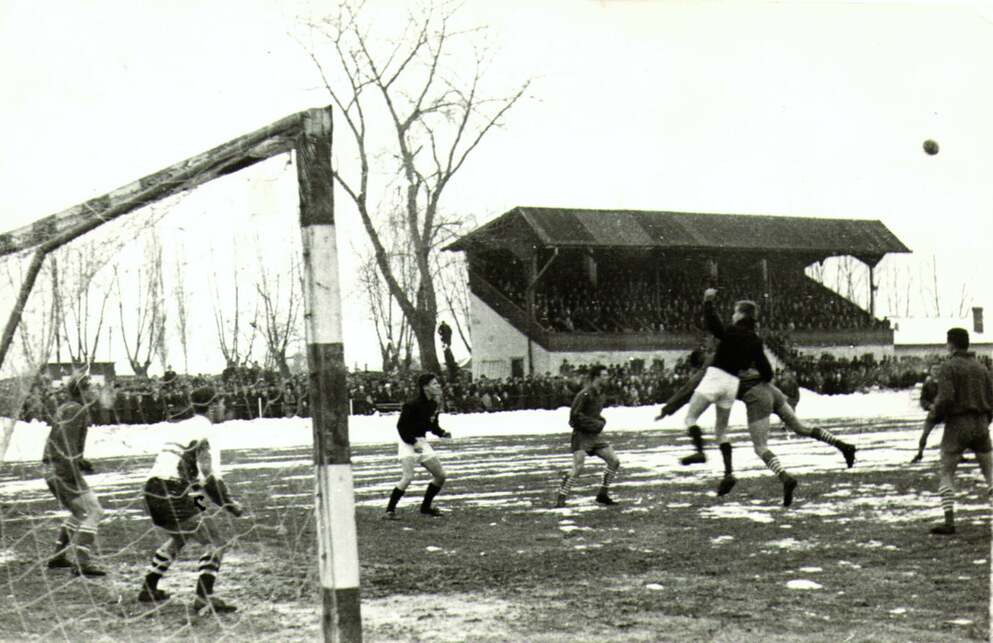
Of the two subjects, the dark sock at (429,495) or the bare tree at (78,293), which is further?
the dark sock at (429,495)

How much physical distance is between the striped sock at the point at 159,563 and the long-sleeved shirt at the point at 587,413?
5.56 metres

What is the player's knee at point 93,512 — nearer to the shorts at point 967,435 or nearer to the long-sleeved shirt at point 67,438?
the long-sleeved shirt at point 67,438

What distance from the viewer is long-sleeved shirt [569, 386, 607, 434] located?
11.6 meters

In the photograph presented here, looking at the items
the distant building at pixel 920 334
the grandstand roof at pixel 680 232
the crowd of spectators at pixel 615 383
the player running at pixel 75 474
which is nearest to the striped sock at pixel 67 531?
the player running at pixel 75 474

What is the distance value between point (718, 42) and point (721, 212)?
1201 inches

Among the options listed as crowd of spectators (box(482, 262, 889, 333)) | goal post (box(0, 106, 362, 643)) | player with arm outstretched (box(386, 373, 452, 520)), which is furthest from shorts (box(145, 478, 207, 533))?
crowd of spectators (box(482, 262, 889, 333))

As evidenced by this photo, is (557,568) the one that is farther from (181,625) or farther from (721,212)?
(721,212)

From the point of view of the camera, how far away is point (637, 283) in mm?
37594

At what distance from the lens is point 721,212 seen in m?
41.0

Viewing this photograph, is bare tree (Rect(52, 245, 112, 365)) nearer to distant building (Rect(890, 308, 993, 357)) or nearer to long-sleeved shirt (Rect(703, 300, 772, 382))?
long-sleeved shirt (Rect(703, 300, 772, 382))

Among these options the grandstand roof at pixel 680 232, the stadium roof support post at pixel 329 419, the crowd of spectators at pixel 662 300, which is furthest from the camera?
the grandstand roof at pixel 680 232

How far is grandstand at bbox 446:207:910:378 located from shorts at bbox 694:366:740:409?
24.4 metres

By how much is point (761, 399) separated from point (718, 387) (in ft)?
1.92

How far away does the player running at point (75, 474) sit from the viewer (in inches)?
301
